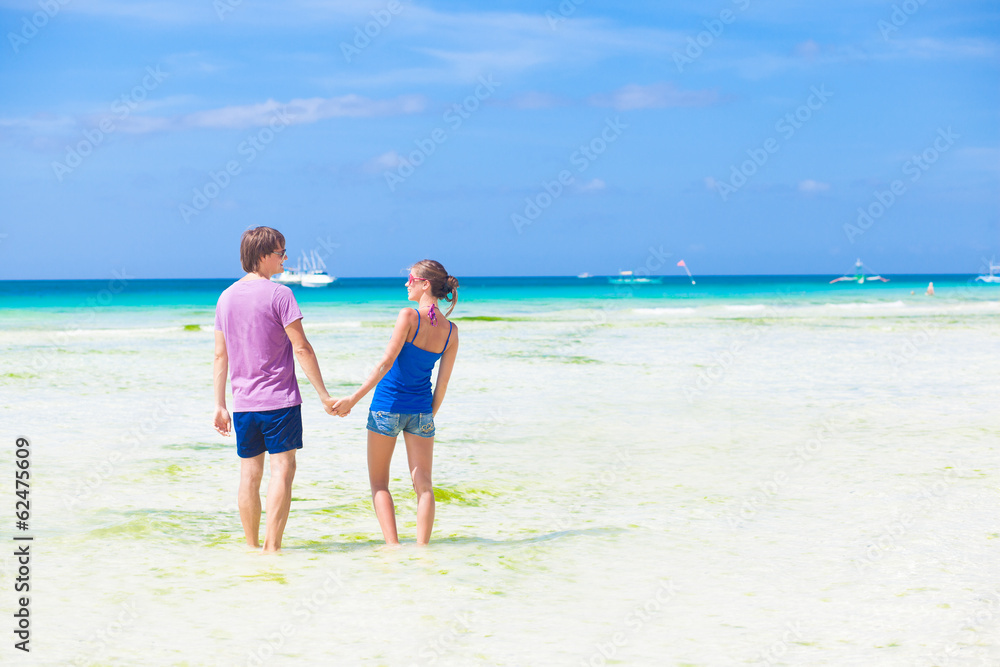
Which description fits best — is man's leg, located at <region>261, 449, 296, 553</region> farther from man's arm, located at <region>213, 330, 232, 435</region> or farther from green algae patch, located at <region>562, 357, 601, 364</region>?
green algae patch, located at <region>562, 357, 601, 364</region>

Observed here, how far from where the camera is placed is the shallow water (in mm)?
4246

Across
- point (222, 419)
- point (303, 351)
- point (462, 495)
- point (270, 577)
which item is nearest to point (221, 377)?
point (222, 419)

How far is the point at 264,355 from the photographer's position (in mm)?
5027

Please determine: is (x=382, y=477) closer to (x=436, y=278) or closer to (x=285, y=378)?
(x=285, y=378)

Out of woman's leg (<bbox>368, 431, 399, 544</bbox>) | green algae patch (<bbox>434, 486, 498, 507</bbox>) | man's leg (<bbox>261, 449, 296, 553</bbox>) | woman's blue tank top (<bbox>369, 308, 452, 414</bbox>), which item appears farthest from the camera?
green algae patch (<bbox>434, 486, 498, 507</bbox>)

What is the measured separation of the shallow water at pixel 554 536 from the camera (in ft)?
13.9

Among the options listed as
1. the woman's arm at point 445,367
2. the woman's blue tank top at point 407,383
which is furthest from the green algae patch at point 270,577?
the woman's arm at point 445,367

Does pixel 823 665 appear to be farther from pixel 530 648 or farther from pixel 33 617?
pixel 33 617

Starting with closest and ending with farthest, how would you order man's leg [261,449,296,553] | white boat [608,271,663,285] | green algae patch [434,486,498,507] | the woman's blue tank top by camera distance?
man's leg [261,449,296,553] < the woman's blue tank top < green algae patch [434,486,498,507] < white boat [608,271,663,285]

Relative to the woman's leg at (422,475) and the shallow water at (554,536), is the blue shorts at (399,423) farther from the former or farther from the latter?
the shallow water at (554,536)

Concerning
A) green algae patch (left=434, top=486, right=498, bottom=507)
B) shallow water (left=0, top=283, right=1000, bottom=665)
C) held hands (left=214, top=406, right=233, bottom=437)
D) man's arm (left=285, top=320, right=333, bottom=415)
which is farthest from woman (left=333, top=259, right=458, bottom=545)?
green algae patch (left=434, top=486, right=498, bottom=507)

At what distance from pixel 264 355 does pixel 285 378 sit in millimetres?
179

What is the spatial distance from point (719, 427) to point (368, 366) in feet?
30.9

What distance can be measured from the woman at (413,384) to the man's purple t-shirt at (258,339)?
45 cm
